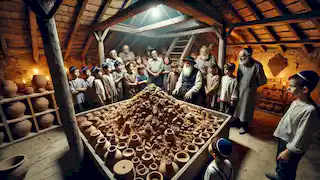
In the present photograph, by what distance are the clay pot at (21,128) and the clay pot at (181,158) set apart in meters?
4.15

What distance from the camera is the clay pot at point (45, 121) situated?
13.2ft

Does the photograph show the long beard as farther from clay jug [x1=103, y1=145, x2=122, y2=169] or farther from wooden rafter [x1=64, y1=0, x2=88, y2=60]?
wooden rafter [x1=64, y1=0, x2=88, y2=60]

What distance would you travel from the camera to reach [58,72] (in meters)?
2.26

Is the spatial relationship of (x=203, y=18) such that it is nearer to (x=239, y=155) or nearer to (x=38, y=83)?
(x=239, y=155)

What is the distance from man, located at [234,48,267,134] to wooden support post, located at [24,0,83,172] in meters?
3.99

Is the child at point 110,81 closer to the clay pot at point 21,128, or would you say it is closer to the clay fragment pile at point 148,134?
the clay fragment pile at point 148,134

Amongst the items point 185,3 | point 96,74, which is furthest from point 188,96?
point 96,74

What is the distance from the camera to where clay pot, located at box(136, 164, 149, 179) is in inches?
75.4

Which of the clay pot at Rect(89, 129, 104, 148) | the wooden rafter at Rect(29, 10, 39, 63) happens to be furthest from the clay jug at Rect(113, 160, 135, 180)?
the wooden rafter at Rect(29, 10, 39, 63)

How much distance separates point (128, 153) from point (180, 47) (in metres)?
6.65

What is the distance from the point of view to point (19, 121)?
3.69 meters

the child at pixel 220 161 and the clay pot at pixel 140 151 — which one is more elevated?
the child at pixel 220 161

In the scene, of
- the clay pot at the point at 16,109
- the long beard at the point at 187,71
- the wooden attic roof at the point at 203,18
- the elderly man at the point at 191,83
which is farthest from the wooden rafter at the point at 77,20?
the long beard at the point at 187,71

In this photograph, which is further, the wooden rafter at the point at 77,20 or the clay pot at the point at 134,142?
the wooden rafter at the point at 77,20
